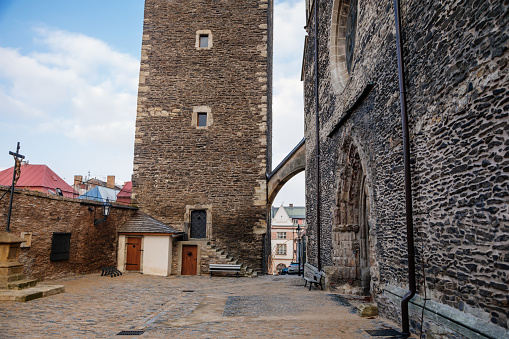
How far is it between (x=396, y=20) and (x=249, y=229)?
34.6 ft

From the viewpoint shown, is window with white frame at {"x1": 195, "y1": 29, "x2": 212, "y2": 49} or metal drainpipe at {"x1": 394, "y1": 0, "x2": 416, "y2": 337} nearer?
metal drainpipe at {"x1": 394, "y1": 0, "x2": 416, "y2": 337}

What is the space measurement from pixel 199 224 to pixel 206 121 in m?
4.29

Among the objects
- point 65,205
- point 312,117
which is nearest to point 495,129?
point 312,117

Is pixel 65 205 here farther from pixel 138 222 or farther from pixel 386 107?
pixel 386 107

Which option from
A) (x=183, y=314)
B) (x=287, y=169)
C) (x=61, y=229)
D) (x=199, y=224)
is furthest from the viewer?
(x=287, y=169)

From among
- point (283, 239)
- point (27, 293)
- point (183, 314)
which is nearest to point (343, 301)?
point (183, 314)

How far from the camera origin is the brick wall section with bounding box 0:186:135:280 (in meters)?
9.80

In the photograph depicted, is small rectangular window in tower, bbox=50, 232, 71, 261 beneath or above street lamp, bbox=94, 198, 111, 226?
beneath

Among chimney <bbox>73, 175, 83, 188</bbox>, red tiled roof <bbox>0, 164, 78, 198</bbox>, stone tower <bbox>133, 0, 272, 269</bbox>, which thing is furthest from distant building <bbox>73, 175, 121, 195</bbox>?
stone tower <bbox>133, 0, 272, 269</bbox>

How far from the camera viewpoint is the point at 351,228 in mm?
9391

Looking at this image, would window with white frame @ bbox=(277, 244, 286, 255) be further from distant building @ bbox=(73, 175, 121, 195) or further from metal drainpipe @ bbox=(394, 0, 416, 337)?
metal drainpipe @ bbox=(394, 0, 416, 337)

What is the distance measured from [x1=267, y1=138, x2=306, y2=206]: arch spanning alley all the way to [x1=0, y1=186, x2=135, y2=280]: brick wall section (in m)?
5.91

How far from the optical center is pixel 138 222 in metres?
14.5

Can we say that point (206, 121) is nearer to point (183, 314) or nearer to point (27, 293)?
point (27, 293)
